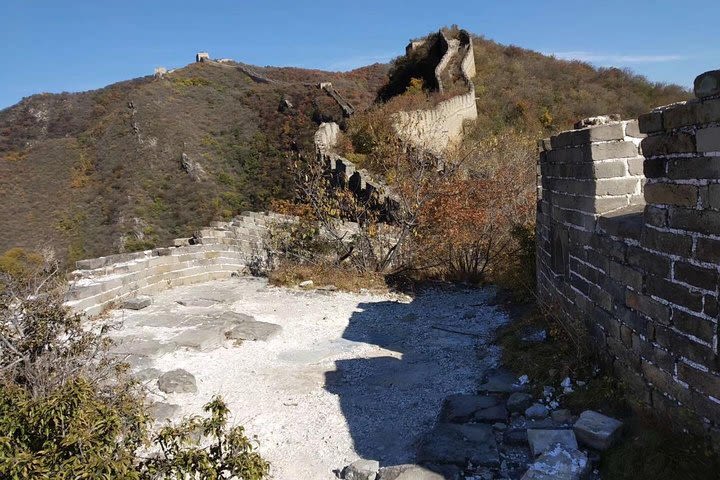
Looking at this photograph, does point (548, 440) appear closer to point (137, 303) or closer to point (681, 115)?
point (681, 115)

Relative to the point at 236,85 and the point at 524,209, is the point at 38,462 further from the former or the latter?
the point at 236,85

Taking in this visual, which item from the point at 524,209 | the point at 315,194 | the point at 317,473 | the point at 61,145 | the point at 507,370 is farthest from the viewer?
the point at 61,145

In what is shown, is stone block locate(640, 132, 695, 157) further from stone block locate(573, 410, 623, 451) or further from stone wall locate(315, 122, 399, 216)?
stone wall locate(315, 122, 399, 216)

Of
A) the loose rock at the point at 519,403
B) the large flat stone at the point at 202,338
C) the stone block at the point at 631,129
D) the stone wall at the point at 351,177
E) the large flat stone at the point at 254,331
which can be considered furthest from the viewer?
the stone wall at the point at 351,177

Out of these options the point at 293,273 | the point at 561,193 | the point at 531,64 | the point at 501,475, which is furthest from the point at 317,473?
the point at 531,64

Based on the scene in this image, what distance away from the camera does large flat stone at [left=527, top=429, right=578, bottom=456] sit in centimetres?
321

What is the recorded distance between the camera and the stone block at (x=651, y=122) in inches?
117

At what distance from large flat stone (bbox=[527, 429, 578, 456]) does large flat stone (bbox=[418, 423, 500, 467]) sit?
0.24m

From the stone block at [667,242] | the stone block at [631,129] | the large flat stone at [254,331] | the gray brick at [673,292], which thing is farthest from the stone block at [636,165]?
the large flat stone at [254,331]

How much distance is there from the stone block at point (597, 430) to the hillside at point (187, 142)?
15.4m

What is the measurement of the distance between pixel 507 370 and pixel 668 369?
1859mm

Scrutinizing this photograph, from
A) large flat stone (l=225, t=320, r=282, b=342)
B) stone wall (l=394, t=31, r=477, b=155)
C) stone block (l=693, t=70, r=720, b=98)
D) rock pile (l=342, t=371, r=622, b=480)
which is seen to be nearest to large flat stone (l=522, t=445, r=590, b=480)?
rock pile (l=342, t=371, r=622, b=480)

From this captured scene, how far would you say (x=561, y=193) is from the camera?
195 inches

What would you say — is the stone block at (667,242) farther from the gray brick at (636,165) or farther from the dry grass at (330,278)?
the dry grass at (330,278)
